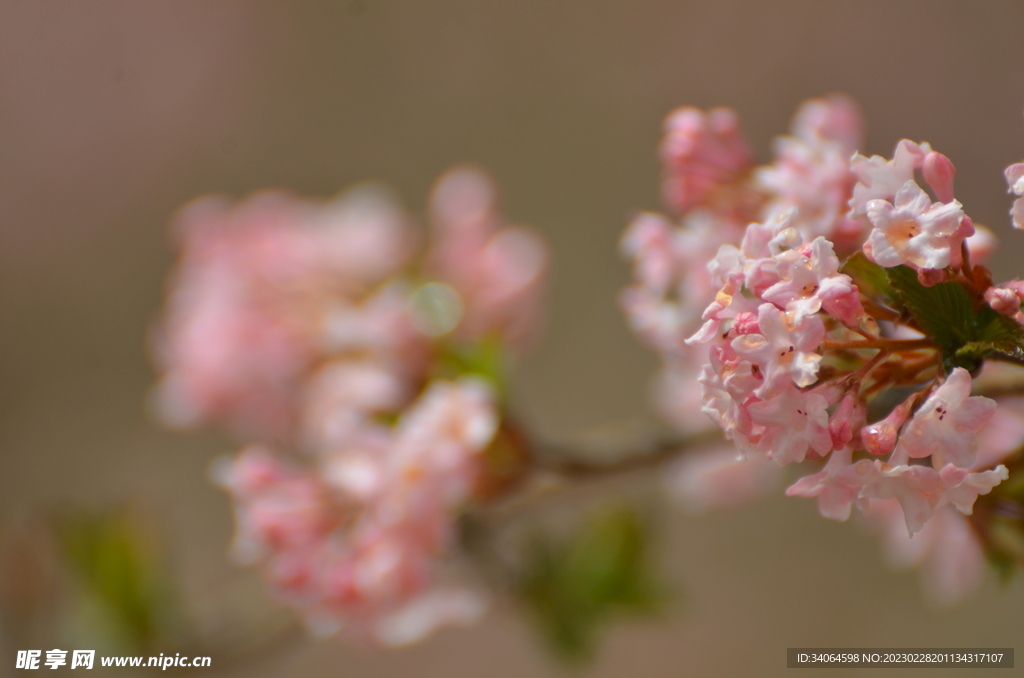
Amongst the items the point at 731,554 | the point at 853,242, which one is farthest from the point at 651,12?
the point at 853,242

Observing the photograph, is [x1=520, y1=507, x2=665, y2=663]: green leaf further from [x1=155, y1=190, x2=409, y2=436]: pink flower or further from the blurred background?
the blurred background

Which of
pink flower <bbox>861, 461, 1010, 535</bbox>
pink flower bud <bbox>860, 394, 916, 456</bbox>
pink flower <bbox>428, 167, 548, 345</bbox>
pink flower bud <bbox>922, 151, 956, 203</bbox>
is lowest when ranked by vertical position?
pink flower <bbox>861, 461, 1010, 535</bbox>

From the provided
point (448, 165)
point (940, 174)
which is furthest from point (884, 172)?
point (448, 165)

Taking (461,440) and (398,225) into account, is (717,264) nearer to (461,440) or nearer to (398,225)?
(461,440)

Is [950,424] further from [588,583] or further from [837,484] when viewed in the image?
[588,583]

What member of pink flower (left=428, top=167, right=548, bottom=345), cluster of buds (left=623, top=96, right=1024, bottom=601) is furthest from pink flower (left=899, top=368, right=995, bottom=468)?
pink flower (left=428, top=167, right=548, bottom=345)
